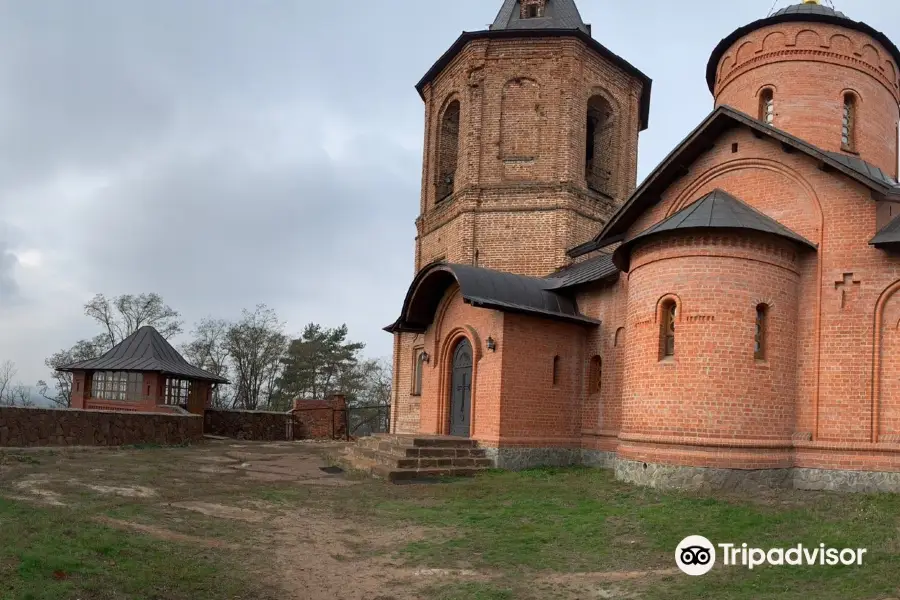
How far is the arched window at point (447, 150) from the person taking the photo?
21.8 metres

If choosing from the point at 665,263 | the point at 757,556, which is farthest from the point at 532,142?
the point at 757,556

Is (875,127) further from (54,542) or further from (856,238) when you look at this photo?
(54,542)

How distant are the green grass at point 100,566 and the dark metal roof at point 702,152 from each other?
9.67m

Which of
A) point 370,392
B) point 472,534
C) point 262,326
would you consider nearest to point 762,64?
point 472,534

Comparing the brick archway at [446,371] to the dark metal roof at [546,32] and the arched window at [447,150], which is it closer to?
the arched window at [447,150]

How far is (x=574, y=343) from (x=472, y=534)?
7.56 meters

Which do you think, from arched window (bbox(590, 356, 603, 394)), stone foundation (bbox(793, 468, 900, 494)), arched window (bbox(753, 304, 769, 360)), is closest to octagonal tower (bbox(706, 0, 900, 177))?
arched window (bbox(753, 304, 769, 360))

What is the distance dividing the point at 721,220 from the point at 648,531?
507cm

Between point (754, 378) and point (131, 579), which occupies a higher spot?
point (754, 378)

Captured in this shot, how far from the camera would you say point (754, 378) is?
11266 mm

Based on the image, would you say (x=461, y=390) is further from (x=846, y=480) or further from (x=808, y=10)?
(x=808, y=10)

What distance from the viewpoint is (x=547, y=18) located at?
21.0 m

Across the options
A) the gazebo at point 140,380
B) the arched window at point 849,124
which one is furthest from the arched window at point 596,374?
the gazebo at point 140,380

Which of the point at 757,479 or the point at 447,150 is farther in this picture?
the point at 447,150
